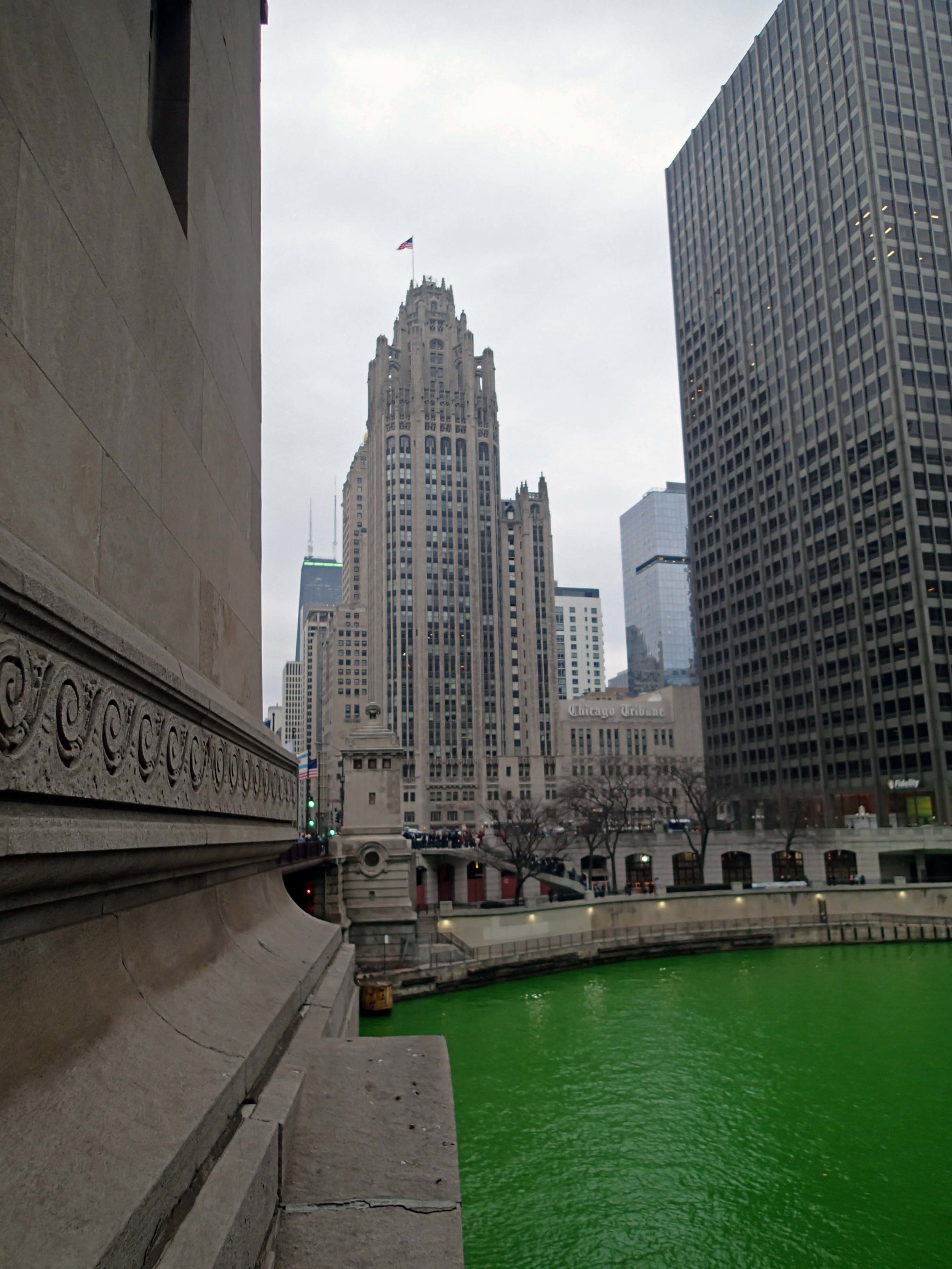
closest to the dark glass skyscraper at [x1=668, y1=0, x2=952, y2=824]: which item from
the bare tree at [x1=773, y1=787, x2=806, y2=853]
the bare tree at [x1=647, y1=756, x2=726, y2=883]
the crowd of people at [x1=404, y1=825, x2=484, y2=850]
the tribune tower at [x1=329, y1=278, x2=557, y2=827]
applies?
the bare tree at [x1=773, y1=787, x2=806, y2=853]

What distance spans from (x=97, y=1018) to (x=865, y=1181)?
63.6 feet

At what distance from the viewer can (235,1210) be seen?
3.42 metres

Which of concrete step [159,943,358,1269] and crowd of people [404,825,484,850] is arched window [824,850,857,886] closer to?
crowd of people [404,825,484,850]

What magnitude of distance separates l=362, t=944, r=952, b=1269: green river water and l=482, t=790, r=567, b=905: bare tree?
86.3 ft

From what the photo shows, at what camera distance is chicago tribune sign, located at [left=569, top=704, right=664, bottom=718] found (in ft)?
509

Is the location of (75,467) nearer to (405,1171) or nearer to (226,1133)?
(226,1133)

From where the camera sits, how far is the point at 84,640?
129 inches

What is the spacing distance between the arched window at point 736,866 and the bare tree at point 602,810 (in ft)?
29.3

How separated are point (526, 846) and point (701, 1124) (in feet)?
166

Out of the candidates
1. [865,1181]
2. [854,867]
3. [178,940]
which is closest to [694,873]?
[854,867]

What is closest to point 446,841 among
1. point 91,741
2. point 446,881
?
point 446,881

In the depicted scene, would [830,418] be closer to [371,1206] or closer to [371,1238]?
[371,1206]

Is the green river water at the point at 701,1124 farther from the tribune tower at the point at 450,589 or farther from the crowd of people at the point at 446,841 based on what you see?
the tribune tower at the point at 450,589

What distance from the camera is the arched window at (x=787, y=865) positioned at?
7269cm
